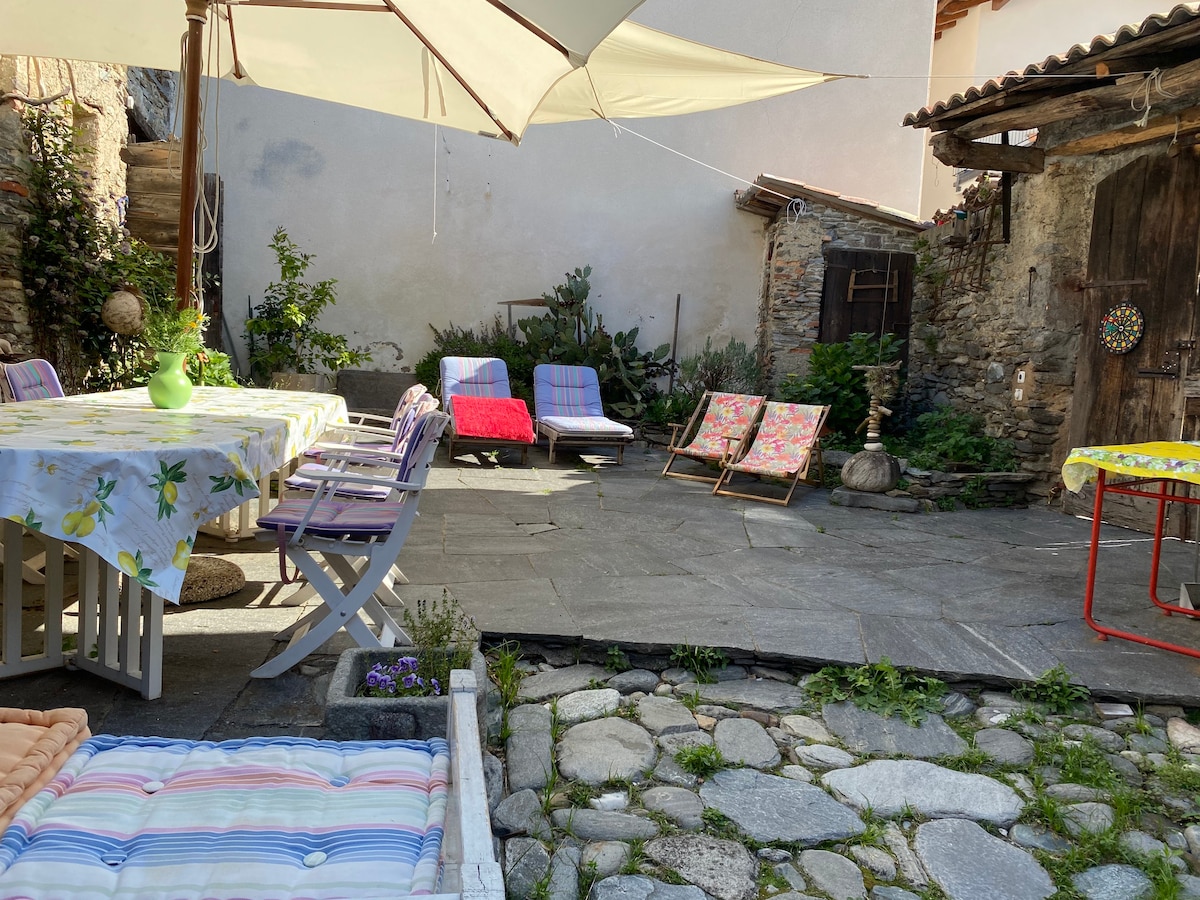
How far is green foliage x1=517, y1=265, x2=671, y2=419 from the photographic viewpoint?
9.35 meters

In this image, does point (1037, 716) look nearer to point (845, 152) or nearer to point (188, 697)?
point (188, 697)

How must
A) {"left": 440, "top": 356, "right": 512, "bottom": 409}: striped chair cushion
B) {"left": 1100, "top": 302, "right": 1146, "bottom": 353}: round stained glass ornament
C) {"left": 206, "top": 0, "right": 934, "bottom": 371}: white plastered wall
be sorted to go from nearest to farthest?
{"left": 1100, "top": 302, "right": 1146, "bottom": 353}: round stained glass ornament → {"left": 440, "top": 356, "right": 512, "bottom": 409}: striped chair cushion → {"left": 206, "top": 0, "right": 934, "bottom": 371}: white plastered wall

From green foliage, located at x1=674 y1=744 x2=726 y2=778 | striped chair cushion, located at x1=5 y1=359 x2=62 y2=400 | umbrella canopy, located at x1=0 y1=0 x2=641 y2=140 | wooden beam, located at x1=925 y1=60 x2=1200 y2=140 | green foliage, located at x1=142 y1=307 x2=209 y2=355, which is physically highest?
wooden beam, located at x1=925 y1=60 x2=1200 y2=140

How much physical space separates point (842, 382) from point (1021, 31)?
8.38 meters

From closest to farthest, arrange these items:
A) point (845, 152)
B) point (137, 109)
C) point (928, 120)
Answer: point (928, 120) → point (137, 109) → point (845, 152)

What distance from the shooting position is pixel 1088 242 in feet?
19.8

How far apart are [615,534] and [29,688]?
9.29 ft

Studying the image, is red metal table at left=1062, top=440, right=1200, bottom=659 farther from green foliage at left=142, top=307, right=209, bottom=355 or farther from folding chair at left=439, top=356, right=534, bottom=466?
folding chair at left=439, top=356, right=534, bottom=466

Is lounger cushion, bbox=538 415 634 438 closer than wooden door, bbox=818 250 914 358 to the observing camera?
Yes

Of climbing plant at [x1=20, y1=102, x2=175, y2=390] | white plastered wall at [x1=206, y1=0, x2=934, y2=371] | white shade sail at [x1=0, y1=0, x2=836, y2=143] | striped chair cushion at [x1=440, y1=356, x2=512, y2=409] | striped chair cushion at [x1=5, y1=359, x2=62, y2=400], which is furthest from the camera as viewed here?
white plastered wall at [x1=206, y1=0, x2=934, y2=371]

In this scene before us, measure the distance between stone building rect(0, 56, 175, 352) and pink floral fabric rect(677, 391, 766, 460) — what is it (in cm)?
436

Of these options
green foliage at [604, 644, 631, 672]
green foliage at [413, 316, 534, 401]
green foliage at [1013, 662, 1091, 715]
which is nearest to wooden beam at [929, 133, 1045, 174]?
green foliage at [1013, 662, 1091, 715]

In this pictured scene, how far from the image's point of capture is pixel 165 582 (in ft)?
6.03

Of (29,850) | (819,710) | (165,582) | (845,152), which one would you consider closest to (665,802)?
(819,710)
